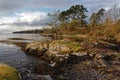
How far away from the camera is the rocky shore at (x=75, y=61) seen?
3125cm

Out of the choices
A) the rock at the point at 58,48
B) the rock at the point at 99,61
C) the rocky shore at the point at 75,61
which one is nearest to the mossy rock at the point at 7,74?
the rocky shore at the point at 75,61

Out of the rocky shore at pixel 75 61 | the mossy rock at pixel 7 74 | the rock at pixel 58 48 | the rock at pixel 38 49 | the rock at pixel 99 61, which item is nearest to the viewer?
the mossy rock at pixel 7 74

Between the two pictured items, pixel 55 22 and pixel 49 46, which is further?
pixel 55 22

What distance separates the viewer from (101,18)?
157 m

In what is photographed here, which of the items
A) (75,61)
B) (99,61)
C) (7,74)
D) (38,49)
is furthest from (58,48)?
Result: (7,74)

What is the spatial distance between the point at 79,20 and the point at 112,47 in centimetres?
9836

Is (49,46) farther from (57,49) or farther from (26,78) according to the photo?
(26,78)

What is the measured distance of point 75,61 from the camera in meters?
39.9

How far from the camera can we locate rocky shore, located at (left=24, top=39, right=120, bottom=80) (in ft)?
103

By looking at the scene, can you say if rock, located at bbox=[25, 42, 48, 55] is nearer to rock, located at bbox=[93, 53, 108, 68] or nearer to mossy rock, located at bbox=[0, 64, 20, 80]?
rock, located at bbox=[93, 53, 108, 68]

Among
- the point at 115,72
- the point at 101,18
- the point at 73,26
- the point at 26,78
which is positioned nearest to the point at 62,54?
the point at 115,72

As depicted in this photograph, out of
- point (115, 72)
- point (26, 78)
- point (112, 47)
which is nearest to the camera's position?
point (26, 78)

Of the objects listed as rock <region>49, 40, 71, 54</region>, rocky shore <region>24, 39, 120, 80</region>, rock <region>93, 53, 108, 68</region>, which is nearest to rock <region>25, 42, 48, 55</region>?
rocky shore <region>24, 39, 120, 80</region>

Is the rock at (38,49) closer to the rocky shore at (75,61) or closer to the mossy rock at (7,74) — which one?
the rocky shore at (75,61)
